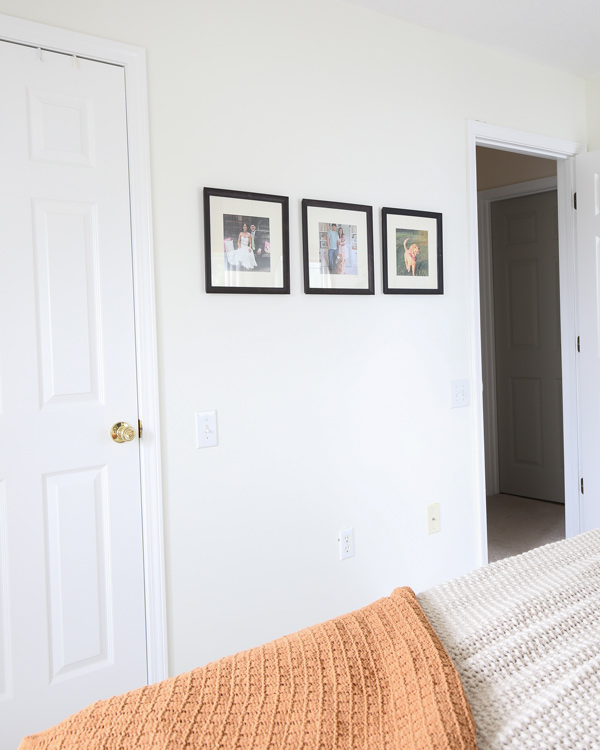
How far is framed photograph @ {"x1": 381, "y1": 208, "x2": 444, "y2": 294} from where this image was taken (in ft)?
8.28

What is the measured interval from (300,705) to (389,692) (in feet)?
0.44

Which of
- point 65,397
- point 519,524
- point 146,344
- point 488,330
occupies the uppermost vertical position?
point 488,330

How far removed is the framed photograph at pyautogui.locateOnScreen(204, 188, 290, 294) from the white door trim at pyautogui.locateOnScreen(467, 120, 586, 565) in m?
1.04

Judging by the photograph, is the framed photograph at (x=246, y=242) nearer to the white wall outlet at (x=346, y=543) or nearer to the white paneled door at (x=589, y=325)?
the white wall outlet at (x=346, y=543)

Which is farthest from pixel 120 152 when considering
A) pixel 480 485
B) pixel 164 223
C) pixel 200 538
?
pixel 480 485

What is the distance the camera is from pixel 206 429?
81.7 inches

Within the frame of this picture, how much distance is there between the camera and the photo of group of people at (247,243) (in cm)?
210

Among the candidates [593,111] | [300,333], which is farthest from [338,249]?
[593,111]

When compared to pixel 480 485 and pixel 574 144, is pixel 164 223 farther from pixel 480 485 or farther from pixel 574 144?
pixel 574 144

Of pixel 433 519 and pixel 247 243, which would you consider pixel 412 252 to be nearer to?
pixel 247 243

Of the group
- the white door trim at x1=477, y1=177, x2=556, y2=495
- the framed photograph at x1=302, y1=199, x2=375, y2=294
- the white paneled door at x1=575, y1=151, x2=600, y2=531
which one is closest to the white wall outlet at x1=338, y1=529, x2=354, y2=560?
the framed photograph at x1=302, y1=199, x2=375, y2=294

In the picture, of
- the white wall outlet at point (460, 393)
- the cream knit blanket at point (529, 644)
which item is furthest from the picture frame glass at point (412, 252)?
the cream knit blanket at point (529, 644)

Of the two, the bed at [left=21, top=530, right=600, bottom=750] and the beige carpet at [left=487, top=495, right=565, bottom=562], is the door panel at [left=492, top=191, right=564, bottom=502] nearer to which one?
the beige carpet at [left=487, top=495, right=565, bottom=562]

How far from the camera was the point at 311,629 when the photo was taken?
41.6 inches
